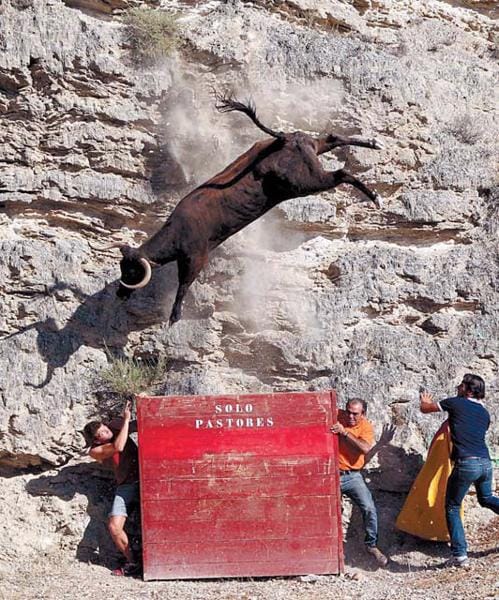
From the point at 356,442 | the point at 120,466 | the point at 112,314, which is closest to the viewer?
the point at 356,442

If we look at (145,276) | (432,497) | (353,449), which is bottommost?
(432,497)

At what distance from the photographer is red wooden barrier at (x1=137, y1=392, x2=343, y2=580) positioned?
29.2 feet

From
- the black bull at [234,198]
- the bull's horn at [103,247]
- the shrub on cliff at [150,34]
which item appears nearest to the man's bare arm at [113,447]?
the black bull at [234,198]

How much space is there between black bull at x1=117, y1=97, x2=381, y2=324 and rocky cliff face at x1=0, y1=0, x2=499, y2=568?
2.78 ft

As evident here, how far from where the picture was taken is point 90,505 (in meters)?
9.77

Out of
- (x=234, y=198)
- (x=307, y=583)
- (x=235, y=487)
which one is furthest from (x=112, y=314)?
(x=307, y=583)

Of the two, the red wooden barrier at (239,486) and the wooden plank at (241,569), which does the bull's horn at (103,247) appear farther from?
the wooden plank at (241,569)

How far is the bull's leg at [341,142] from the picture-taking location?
9.23 metres

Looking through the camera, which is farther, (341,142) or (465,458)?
(341,142)

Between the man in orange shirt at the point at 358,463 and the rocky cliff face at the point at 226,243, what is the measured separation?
0.82m

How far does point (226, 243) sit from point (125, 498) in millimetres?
2786

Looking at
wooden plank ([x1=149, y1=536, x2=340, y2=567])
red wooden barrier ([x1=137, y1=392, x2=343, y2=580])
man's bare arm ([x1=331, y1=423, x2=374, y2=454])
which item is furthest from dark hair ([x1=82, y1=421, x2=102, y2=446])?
man's bare arm ([x1=331, y1=423, x2=374, y2=454])

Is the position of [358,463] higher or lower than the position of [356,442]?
lower

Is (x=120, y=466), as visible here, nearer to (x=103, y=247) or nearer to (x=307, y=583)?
(x=307, y=583)
